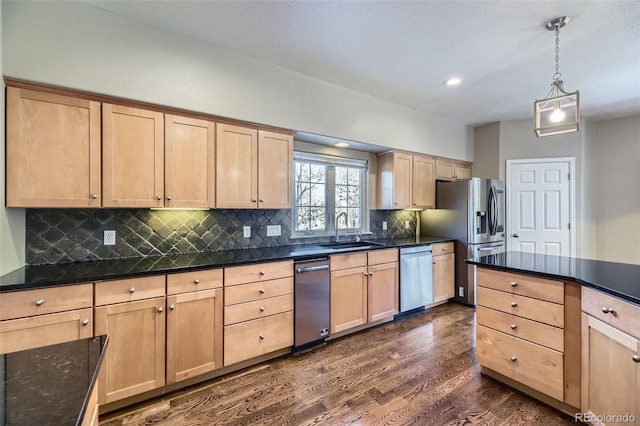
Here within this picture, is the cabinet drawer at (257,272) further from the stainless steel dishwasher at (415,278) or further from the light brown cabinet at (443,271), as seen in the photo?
the light brown cabinet at (443,271)

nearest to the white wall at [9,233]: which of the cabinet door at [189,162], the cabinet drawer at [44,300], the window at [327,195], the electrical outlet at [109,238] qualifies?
the cabinet drawer at [44,300]

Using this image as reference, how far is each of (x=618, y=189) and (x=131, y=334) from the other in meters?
6.26

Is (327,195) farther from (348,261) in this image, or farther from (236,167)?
(236,167)

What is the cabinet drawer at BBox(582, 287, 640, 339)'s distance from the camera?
53.7 inches

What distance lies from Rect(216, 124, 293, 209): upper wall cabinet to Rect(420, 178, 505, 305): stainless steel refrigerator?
2.58m

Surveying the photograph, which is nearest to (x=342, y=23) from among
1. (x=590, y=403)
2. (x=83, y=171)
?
(x=83, y=171)

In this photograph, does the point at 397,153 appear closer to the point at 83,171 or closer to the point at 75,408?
the point at 83,171

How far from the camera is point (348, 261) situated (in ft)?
9.80

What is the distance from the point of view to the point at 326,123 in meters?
3.07

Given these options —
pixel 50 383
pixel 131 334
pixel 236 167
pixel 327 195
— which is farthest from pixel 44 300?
pixel 327 195

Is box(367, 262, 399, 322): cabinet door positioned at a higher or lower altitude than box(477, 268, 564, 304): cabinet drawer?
lower

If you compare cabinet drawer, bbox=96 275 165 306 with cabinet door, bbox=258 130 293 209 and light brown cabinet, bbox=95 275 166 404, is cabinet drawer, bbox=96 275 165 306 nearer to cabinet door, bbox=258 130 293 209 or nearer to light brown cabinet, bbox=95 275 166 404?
light brown cabinet, bbox=95 275 166 404

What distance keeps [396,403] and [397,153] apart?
9.49ft

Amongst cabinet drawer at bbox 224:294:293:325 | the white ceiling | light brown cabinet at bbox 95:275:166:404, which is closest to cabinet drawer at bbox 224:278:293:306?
cabinet drawer at bbox 224:294:293:325
